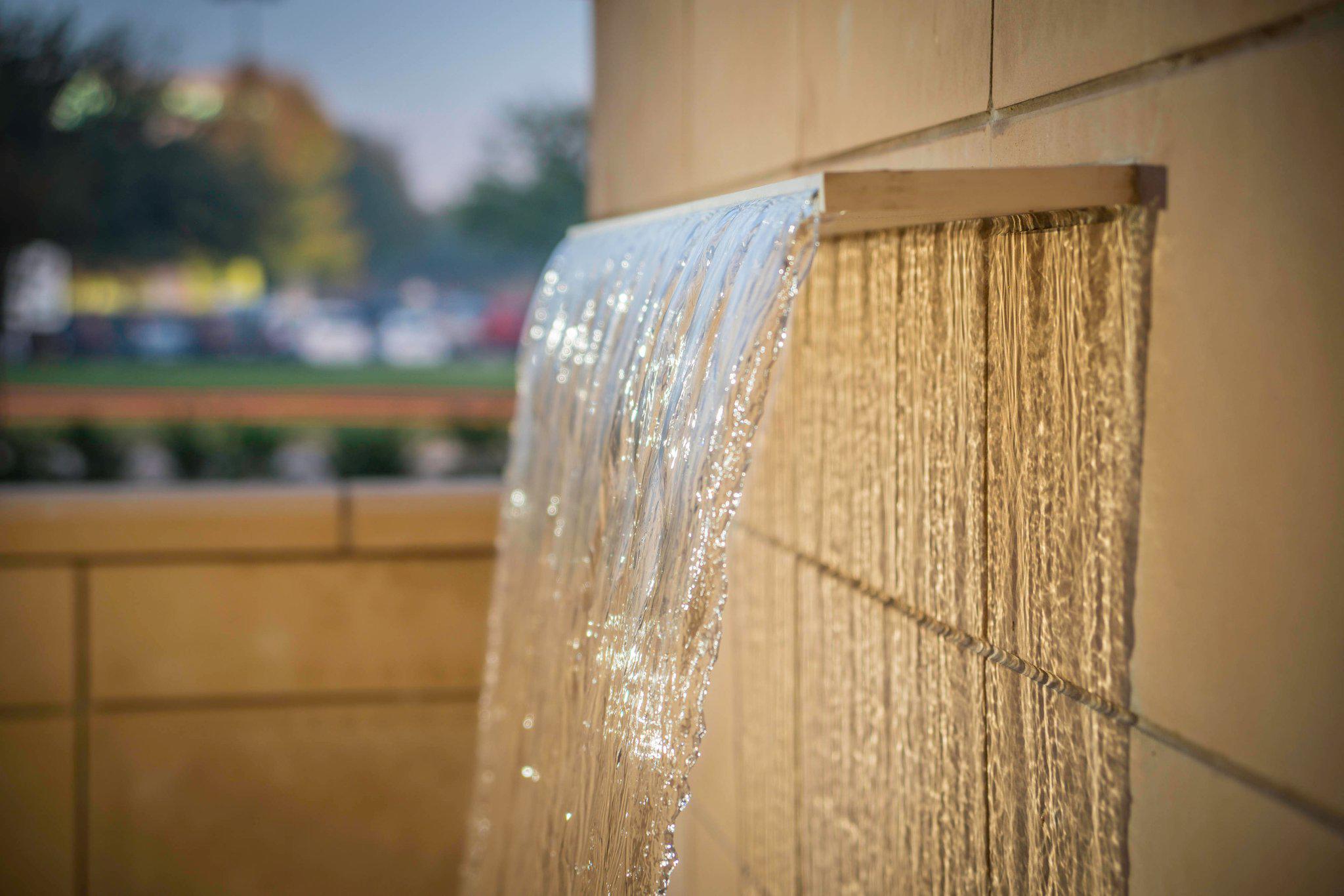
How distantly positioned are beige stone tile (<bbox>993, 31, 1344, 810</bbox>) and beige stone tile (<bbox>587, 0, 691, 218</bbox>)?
5.30 ft

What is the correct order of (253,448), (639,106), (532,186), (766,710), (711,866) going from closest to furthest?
(766,710) → (711,866) → (639,106) → (253,448) → (532,186)

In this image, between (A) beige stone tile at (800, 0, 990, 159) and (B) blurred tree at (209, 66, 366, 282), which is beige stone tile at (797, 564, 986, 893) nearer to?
(A) beige stone tile at (800, 0, 990, 159)

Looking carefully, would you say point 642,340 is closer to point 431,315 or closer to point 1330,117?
point 1330,117

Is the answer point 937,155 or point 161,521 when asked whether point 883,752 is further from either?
point 161,521

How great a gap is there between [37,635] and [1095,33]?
3297mm

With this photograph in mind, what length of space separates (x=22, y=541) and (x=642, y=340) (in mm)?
2586

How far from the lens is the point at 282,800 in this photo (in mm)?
3527

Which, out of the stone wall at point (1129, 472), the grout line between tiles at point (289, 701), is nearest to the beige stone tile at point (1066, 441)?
the stone wall at point (1129, 472)

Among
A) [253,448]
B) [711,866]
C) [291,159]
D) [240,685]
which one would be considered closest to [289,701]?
[240,685]

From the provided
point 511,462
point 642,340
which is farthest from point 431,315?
point 642,340

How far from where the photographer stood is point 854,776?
1.71 meters

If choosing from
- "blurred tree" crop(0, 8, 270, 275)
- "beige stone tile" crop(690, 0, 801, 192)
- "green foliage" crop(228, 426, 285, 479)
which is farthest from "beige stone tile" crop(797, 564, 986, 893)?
"blurred tree" crop(0, 8, 270, 275)

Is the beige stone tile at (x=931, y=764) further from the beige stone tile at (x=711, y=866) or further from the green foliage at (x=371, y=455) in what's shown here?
the green foliage at (x=371, y=455)

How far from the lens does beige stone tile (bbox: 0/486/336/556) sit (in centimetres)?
339
